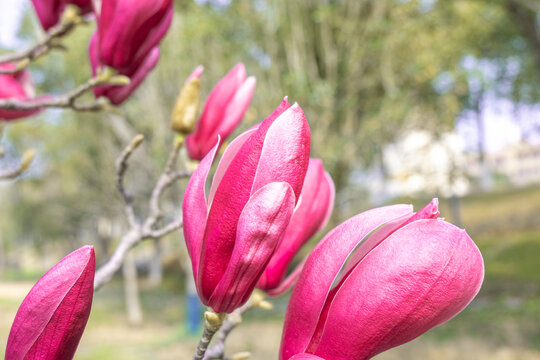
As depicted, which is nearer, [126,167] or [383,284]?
[383,284]

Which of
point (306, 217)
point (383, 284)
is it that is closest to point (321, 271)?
point (383, 284)

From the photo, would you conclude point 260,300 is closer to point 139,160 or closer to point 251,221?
point 251,221

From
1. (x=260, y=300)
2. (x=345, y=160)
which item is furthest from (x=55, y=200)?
(x=260, y=300)

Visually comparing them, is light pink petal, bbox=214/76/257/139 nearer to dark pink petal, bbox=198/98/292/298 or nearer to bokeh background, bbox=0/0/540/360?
dark pink petal, bbox=198/98/292/298

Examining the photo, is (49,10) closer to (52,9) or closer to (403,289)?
(52,9)

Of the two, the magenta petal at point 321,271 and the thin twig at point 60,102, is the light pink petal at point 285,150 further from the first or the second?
the thin twig at point 60,102

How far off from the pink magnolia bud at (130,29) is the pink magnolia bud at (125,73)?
18 mm

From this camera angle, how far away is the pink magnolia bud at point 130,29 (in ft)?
2.16

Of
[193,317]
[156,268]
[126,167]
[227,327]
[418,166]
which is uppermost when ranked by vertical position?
[126,167]

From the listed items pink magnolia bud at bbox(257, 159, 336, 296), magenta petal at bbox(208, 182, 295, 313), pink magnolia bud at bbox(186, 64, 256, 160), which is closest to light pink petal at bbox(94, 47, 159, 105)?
pink magnolia bud at bbox(186, 64, 256, 160)

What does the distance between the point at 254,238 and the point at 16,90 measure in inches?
25.3

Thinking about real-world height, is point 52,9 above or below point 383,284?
above

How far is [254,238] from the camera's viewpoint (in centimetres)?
41

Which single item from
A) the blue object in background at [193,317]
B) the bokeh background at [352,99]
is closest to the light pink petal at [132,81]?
the bokeh background at [352,99]
